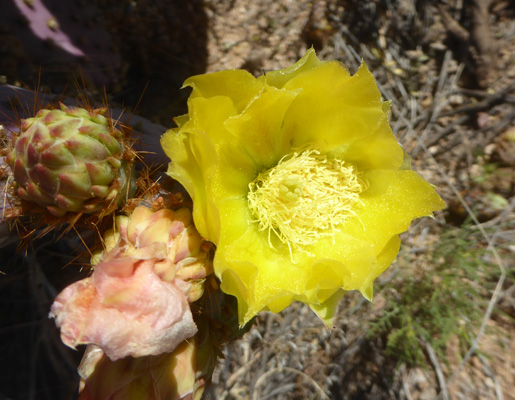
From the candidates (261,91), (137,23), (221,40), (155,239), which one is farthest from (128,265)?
(221,40)

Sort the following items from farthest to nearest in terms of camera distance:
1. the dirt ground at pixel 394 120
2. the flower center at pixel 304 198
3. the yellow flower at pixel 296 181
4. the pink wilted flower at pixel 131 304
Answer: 1. the dirt ground at pixel 394 120
2. the flower center at pixel 304 198
3. the yellow flower at pixel 296 181
4. the pink wilted flower at pixel 131 304

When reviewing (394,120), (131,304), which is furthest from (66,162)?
(394,120)

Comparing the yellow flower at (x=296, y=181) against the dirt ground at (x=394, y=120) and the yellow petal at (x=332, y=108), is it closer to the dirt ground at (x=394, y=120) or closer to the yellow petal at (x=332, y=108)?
the yellow petal at (x=332, y=108)

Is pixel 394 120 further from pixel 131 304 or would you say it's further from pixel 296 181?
pixel 131 304

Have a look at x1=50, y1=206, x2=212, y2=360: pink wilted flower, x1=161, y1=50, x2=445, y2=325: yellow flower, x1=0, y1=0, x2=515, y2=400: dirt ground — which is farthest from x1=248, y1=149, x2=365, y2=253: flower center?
x1=0, y1=0, x2=515, y2=400: dirt ground

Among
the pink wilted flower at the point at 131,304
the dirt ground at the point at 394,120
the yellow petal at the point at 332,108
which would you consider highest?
the yellow petal at the point at 332,108

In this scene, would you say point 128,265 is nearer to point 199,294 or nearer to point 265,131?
point 199,294

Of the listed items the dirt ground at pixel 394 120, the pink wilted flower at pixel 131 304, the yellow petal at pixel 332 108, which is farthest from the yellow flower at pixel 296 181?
the dirt ground at pixel 394 120
